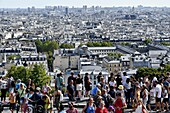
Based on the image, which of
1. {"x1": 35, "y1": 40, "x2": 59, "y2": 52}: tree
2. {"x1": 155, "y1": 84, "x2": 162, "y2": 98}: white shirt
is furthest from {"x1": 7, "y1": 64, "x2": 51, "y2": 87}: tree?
{"x1": 35, "y1": 40, "x2": 59, "y2": 52}: tree

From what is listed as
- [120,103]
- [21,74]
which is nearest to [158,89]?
[120,103]

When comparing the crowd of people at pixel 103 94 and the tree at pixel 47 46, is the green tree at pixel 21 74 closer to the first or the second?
the crowd of people at pixel 103 94

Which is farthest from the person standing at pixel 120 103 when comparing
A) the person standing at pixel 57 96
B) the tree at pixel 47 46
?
the tree at pixel 47 46

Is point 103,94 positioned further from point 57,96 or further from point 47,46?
point 47,46

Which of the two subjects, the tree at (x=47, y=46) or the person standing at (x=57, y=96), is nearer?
the person standing at (x=57, y=96)

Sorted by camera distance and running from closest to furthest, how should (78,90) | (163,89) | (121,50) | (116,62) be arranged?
(163,89), (78,90), (116,62), (121,50)

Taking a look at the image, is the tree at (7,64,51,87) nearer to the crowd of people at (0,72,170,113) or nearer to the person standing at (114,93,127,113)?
the crowd of people at (0,72,170,113)

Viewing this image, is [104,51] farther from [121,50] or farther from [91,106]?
[91,106]

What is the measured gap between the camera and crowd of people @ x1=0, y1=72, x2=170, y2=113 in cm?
1199

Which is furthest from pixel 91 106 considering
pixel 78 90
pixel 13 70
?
pixel 13 70

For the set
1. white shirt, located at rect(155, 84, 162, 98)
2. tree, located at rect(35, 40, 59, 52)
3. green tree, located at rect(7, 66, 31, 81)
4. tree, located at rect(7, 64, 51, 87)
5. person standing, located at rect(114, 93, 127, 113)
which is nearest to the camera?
person standing, located at rect(114, 93, 127, 113)

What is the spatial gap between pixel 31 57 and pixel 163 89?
5166 cm

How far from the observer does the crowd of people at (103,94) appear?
39.3ft

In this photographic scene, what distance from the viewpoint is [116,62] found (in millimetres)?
62875
